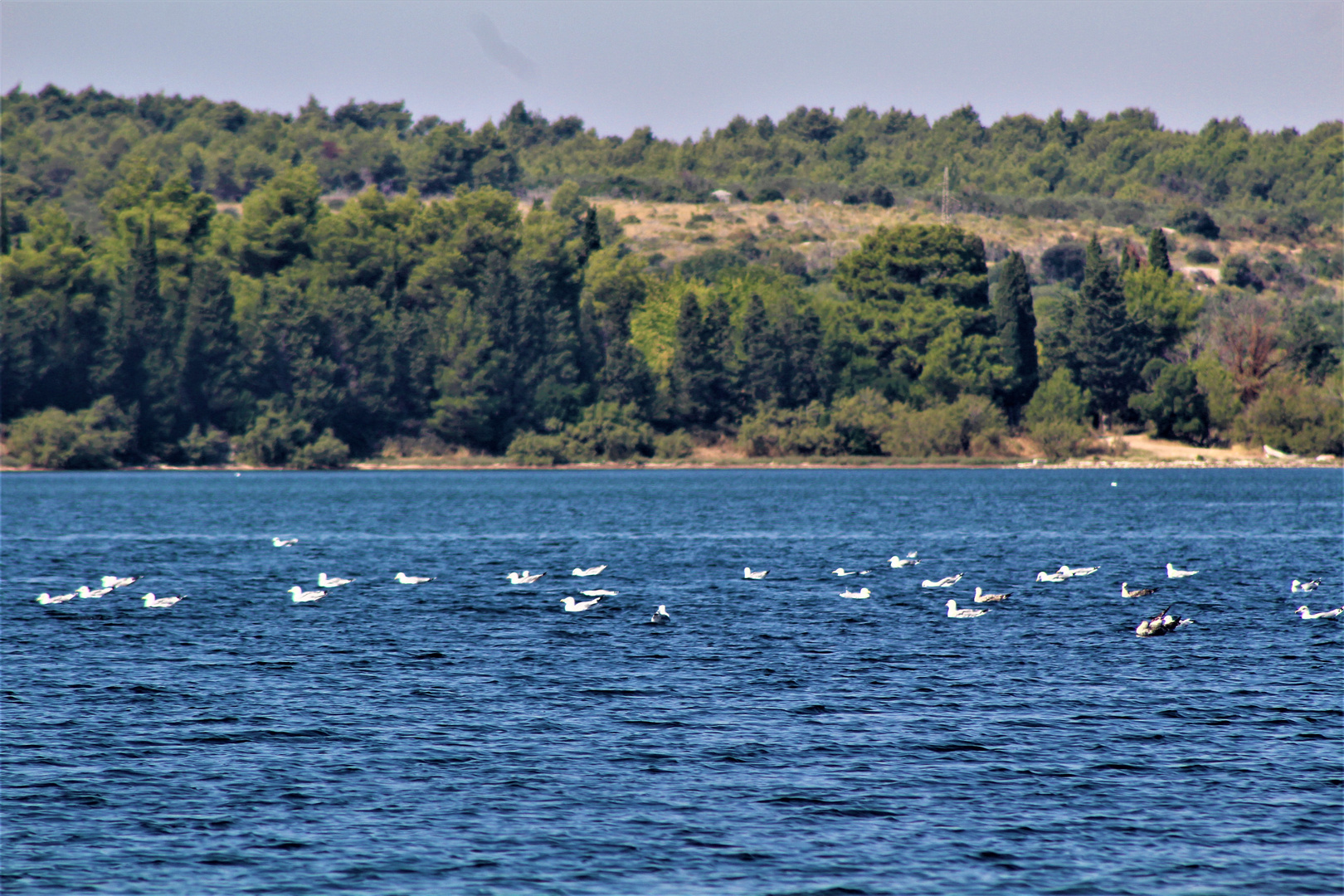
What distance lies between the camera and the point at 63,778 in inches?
892

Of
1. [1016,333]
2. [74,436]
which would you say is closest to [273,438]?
[74,436]

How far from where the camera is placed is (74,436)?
5261 inches

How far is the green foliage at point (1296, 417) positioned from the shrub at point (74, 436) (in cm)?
10564

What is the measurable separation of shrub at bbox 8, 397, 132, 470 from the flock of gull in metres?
89.3

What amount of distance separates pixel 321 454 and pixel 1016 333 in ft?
227

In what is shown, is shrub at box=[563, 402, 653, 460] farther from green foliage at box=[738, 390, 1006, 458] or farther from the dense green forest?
green foliage at box=[738, 390, 1006, 458]

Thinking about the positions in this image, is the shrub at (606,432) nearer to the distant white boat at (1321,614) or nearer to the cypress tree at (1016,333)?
the cypress tree at (1016,333)

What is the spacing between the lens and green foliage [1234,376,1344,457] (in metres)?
138

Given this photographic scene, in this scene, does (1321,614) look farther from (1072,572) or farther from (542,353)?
(542,353)

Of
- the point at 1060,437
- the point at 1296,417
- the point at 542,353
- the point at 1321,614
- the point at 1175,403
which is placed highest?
the point at 542,353

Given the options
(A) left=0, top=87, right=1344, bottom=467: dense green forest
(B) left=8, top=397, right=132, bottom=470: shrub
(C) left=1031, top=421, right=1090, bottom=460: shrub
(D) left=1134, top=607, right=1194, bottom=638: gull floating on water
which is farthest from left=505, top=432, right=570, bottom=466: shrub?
(D) left=1134, top=607, right=1194, bottom=638: gull floating on water

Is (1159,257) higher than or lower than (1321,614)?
higher

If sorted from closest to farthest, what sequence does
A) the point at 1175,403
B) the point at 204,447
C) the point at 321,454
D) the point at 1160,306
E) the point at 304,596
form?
the point at 304,596, the point at 204,447, the point at 1175,403, the point at 321,454, the point at 1160,306

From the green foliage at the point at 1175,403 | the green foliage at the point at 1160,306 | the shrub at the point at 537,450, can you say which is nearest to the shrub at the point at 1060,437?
the green foliage at the point at 1175,403
